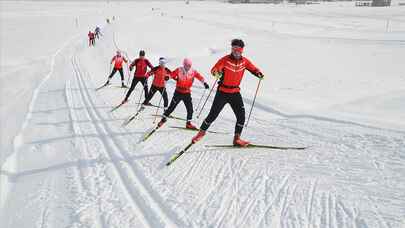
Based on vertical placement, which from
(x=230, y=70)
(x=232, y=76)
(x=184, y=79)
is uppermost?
(x=230, y=70)

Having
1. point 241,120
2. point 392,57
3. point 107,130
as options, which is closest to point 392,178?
point 241,120

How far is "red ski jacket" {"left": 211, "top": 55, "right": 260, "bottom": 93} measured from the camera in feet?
20.1

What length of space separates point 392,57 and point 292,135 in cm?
1130

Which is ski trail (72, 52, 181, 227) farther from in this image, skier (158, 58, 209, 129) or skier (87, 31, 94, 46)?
skier (87, 31, 94, 46)

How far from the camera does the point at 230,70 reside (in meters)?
6.20

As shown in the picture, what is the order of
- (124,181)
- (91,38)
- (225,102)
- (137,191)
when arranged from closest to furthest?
(137,191)
(124,181)
(225,102)
(91,38)

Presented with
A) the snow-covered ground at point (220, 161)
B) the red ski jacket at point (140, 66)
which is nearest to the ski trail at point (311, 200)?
the snow-covered ground at point (220, 161)

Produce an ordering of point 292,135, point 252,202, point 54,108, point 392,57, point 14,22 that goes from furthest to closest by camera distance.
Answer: point 14,22
point 392,57
point 54,108
point 292,135
point 252,202

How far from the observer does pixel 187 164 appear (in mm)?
6176

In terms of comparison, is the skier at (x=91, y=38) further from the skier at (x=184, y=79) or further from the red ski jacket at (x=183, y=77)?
the red ski jacket at (x=183, y=77)

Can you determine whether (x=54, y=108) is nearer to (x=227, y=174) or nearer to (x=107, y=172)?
(x=107, y=172)

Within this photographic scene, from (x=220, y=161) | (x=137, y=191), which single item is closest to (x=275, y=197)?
(x=220, y=161)

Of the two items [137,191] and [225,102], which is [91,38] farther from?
[137,191]

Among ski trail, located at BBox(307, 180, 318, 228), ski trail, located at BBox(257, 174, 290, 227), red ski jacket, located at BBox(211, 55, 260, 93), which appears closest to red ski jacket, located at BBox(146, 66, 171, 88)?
red ski jacket, located at BBox(211, 55, 260, 93)
